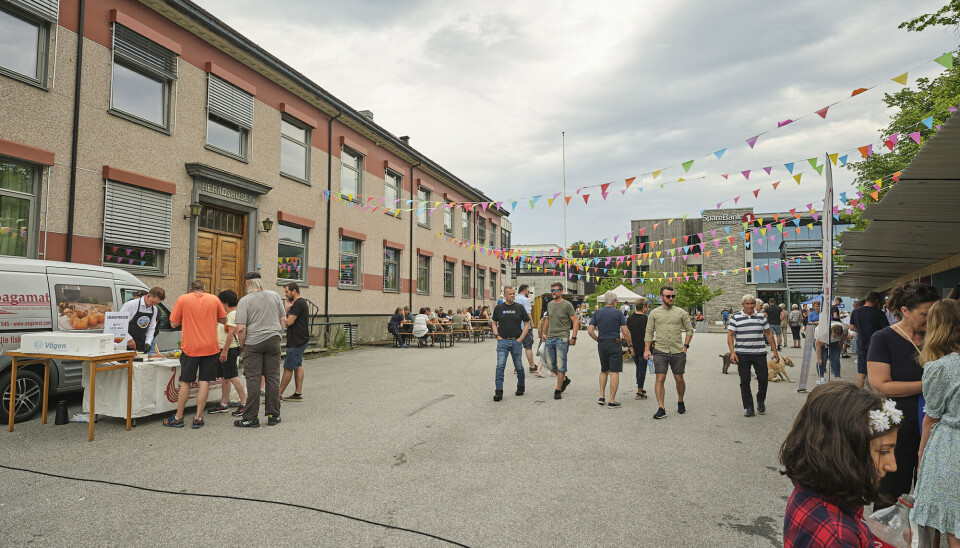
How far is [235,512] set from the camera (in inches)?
158

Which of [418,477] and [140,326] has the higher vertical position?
[140,326]

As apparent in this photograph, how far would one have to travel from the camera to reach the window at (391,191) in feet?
70.9

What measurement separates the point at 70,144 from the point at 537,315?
779 inches

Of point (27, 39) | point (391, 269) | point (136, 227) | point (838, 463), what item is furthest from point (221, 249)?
point (838, 463)

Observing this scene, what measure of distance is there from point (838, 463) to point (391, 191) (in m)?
21.5

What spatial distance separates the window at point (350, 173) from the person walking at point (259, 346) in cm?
1218

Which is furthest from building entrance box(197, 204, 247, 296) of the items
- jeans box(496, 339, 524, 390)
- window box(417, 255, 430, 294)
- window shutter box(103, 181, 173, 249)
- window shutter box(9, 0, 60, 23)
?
window box(417, 255, 430, 294)

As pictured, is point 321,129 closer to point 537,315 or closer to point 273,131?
point 273,131

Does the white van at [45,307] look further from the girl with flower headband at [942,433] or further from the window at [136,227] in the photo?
the girl with flower headband at [942,433]

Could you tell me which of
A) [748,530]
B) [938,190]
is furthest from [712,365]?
[748,530]

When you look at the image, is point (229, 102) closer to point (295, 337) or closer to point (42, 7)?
point (42, 7)

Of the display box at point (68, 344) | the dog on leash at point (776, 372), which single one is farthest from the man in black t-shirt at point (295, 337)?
the dog on leash at point (776, 372)

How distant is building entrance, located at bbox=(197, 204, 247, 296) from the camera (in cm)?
Answer: 1329

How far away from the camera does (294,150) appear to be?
656 inches
